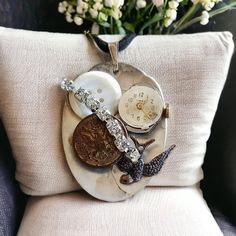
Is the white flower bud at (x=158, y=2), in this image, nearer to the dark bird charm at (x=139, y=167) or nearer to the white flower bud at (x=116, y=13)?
the white flower bud at (x=116, y=13)

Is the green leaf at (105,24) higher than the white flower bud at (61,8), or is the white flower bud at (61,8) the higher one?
the white flower bud at (61,8)

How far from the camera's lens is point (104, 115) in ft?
2.74

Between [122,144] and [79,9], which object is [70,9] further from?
[122,144]

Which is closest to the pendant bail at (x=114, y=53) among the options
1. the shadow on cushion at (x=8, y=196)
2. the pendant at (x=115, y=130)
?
the pendant at (x=115, y=130)

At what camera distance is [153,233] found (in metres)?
0.80

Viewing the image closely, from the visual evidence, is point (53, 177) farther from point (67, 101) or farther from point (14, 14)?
point (14, 14)

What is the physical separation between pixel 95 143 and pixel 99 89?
0.11 metres

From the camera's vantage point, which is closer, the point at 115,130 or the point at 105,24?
the point at 115,130

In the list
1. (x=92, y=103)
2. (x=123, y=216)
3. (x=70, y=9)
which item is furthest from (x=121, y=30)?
(x=123, y=216)

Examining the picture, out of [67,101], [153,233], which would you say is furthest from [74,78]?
[153,233]

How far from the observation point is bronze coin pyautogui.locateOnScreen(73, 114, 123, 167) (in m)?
0.85

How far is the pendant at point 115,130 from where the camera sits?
848 millimetres

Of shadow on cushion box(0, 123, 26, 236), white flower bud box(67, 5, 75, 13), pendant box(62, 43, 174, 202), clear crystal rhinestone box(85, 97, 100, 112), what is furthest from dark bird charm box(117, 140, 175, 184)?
white flower bud box(67, 5, 75, 13)

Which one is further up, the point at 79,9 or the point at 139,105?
the point at 79,9
